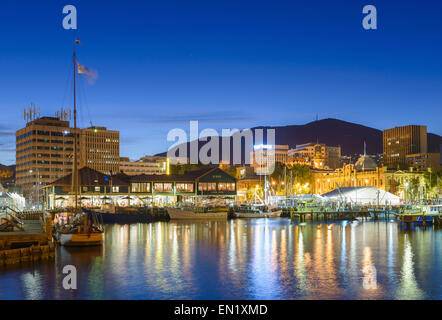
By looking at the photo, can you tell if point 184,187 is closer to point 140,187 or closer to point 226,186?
point 226,186

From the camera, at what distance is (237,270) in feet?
134

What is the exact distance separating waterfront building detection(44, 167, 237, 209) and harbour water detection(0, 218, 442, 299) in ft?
189

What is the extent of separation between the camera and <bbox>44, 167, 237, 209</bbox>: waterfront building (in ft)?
382

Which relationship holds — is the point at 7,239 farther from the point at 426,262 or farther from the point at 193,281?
the point at 426,262

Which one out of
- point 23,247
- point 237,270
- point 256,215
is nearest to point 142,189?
point 256,215

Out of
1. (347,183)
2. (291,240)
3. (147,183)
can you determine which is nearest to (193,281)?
(291,240)

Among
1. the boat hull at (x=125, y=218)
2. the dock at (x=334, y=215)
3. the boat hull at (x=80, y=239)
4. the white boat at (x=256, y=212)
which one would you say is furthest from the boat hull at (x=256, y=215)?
the boat hull at (x=80, y=239)

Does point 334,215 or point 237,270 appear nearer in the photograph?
point 237,270

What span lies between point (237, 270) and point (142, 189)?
3409 inches

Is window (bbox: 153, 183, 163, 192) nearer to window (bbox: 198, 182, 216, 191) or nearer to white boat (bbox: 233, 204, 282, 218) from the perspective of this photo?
window (bbox: 198, 182, 216, 191)

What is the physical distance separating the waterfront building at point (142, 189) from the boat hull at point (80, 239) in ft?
209

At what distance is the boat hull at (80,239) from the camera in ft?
163

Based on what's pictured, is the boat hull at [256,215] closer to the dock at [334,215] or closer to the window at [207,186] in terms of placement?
the dock at [334,215]

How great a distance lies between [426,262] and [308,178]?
140 m
